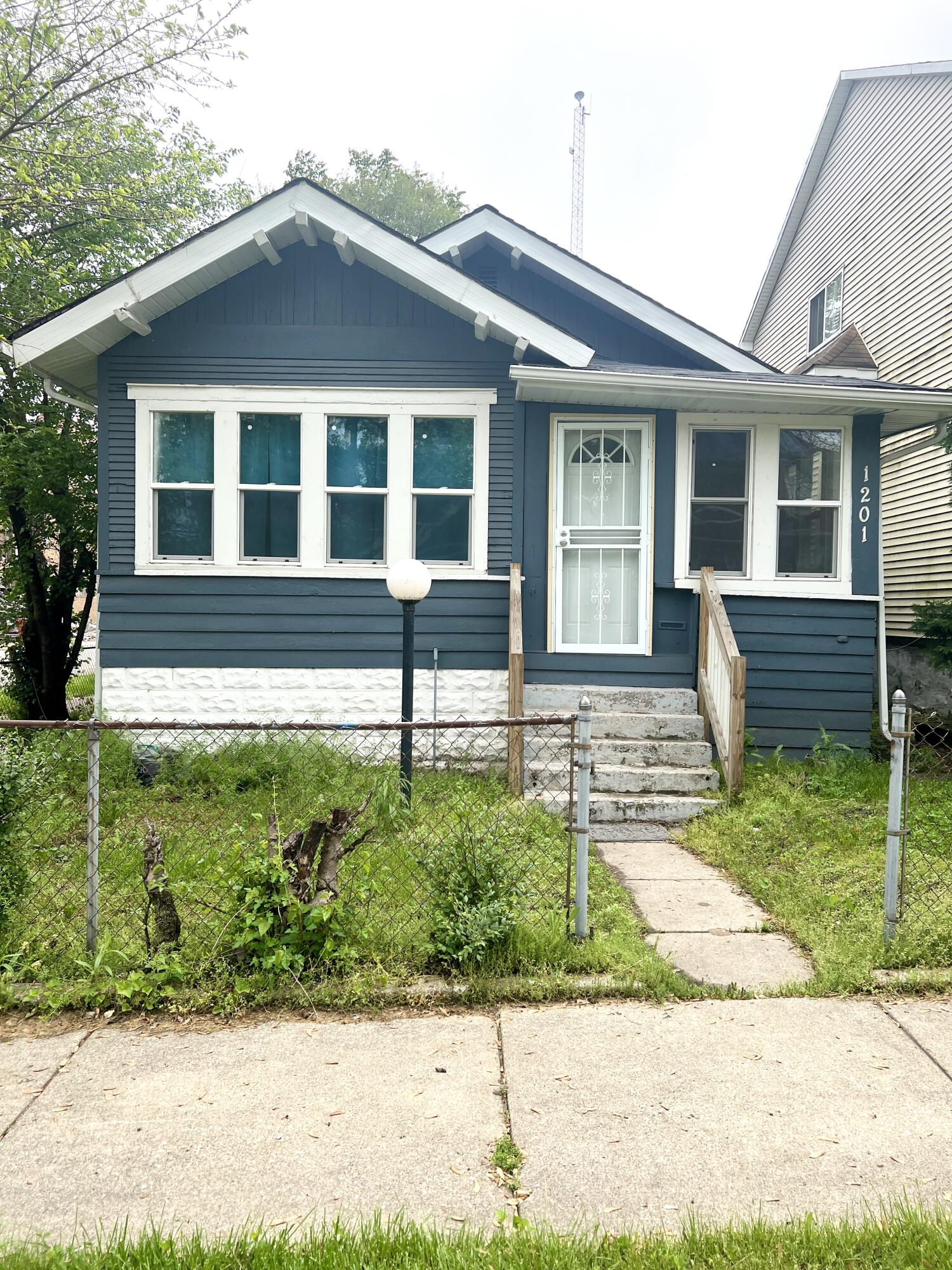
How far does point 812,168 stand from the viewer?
1520cm

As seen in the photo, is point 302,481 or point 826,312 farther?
point 826,312

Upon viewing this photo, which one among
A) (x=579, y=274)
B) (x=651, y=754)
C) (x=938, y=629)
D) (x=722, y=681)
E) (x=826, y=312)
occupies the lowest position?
(x=651, y=754)

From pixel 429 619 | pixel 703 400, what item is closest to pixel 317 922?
pixel 429 619

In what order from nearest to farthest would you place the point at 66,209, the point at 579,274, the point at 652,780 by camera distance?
the point at 652,780 → the point at 579,274 → the point at 66,209

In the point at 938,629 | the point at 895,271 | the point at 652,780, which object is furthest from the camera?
the point at 895,271

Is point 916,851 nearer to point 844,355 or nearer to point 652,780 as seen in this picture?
point 652,780

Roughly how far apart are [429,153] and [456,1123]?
121ft

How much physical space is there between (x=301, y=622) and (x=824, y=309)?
12.0 metres

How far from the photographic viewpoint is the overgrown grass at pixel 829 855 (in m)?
3.85

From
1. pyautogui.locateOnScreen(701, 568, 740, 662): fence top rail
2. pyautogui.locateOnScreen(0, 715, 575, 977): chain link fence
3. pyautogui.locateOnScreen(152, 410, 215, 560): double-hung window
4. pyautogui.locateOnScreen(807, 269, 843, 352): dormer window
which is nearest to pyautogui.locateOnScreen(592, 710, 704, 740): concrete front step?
pyautogui.locateOnScreen(0, 715, 575, 977): chain link fence

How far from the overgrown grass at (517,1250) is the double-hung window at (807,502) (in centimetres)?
664

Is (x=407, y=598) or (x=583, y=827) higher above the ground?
(x=407, y=598)

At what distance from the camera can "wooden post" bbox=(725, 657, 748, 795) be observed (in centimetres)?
634

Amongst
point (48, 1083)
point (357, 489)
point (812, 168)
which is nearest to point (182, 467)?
point (357, 489)
